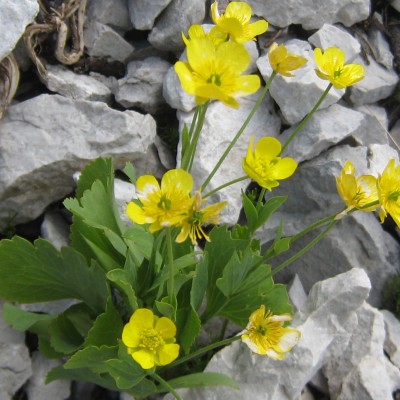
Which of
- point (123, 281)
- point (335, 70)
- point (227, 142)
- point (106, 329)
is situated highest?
point (335, 70)

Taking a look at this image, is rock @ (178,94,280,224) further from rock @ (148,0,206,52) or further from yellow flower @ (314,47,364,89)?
yellow flower @ (314,47,364,89)

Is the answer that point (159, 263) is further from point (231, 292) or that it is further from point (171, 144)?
point (171, 144)

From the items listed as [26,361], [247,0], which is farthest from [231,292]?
[247,0]

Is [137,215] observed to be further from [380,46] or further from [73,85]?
[380,46]

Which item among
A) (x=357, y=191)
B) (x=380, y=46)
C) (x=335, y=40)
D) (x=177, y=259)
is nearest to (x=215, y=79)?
(x=357, y=191)

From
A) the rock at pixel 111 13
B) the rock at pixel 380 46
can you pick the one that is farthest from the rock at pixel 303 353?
the rock at pixel 111 13

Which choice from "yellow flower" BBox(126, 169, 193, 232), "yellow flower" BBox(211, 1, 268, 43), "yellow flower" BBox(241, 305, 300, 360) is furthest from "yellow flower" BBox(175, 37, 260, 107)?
"yellow flower" BBox(241, 305, 300, 360)
